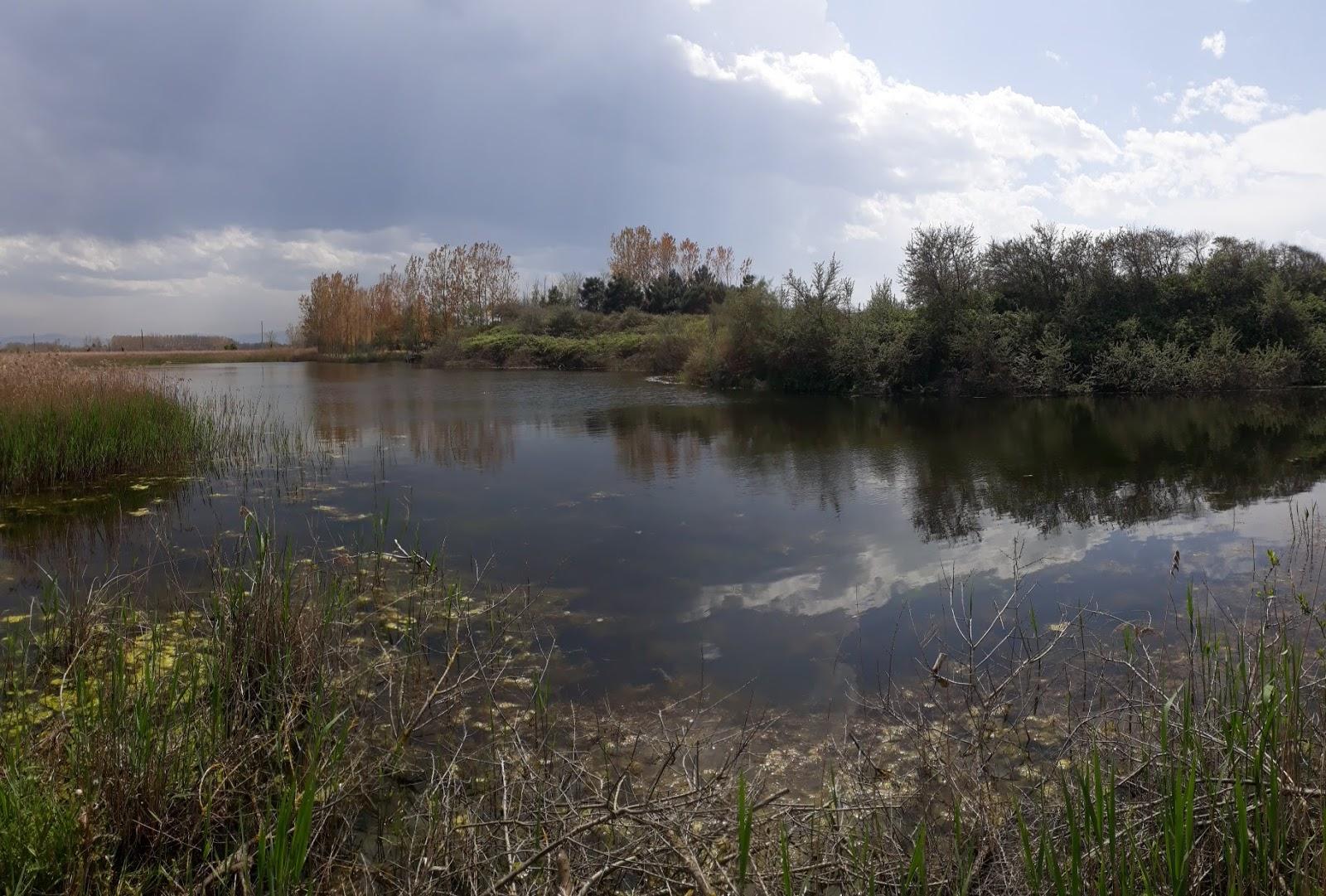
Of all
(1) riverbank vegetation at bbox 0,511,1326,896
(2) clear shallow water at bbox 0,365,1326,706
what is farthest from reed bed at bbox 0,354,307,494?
(1) riverbank vegetation at bbox 0,511,1326,896

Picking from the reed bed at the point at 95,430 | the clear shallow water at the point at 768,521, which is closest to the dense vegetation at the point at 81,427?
the reed bed at the point at 95,430

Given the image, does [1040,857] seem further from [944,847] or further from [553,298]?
[553,298]

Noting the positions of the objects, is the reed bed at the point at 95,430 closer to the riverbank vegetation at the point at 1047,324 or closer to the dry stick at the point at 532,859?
the dry stick at the point at 532,859

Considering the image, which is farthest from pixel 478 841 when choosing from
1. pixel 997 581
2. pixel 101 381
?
pixel 101 381

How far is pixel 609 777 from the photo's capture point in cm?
340

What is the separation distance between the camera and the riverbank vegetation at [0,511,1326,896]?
2.26 metres

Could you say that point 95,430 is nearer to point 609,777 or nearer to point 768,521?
point 768,521

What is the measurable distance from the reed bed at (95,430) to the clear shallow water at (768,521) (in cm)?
97

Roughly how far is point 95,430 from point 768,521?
885 cm

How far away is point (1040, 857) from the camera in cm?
210

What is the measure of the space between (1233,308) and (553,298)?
156 feet

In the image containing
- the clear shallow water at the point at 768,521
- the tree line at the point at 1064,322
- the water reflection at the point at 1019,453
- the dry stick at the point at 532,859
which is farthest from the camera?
the tree line at the point at 1064,322

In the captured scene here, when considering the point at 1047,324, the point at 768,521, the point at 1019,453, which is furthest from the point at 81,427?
the point at 1047,324

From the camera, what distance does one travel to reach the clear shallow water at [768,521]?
17.9 feet
